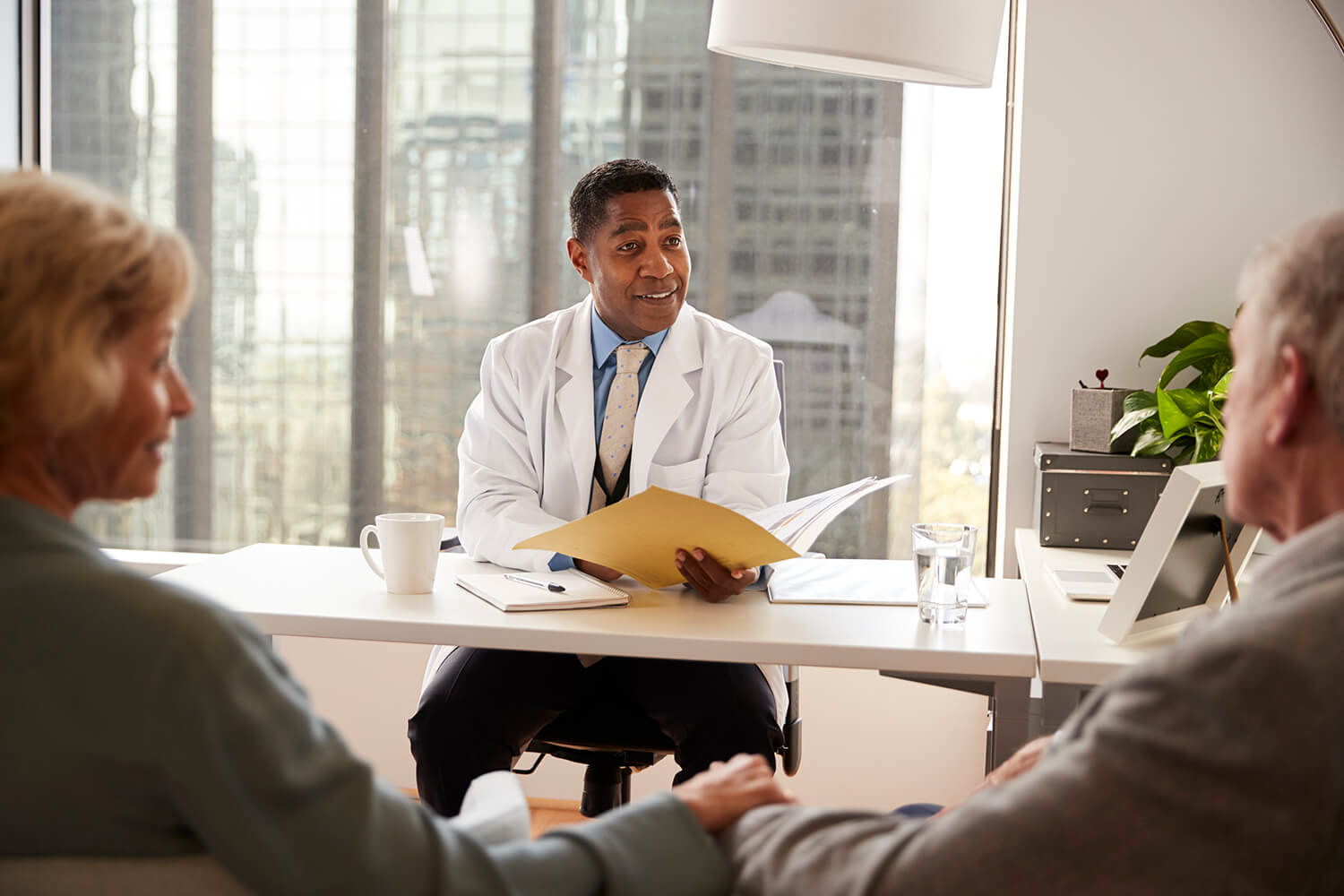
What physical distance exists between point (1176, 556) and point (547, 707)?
1.03 meters

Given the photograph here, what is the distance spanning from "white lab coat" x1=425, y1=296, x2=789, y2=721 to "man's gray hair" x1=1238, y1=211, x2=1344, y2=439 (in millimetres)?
1346

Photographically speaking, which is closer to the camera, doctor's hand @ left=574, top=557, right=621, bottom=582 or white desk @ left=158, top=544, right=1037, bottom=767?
white desk @ left=158, top=544, right=1037, bottom=767

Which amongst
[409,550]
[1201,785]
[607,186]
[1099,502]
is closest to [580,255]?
[607,186]

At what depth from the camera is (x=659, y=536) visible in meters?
1.73

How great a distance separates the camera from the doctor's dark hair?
7.89 ft

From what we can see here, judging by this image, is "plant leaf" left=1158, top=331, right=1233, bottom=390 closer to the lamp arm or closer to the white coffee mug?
the lamp arm

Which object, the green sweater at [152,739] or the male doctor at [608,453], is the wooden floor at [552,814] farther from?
the green sweater at [152,739]

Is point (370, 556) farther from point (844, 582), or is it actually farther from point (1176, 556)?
point (1176, 556)

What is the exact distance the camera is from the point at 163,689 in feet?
2.58

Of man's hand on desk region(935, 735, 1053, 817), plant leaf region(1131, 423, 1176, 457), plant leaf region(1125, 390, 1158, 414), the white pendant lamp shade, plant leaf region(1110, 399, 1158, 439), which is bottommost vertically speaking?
man's hand on desk region(935, 735, 1053, 817)

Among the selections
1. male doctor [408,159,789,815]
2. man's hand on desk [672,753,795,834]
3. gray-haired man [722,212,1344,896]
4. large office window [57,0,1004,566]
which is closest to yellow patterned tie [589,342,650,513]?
male doctor [408,159,789,815]

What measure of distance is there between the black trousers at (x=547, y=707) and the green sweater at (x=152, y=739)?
1.15 metres

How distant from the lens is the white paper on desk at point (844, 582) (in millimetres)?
1818

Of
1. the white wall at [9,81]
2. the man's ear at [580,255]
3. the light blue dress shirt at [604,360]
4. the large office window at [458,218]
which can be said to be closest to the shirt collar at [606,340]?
the light blue dress shirt at [604,360]
